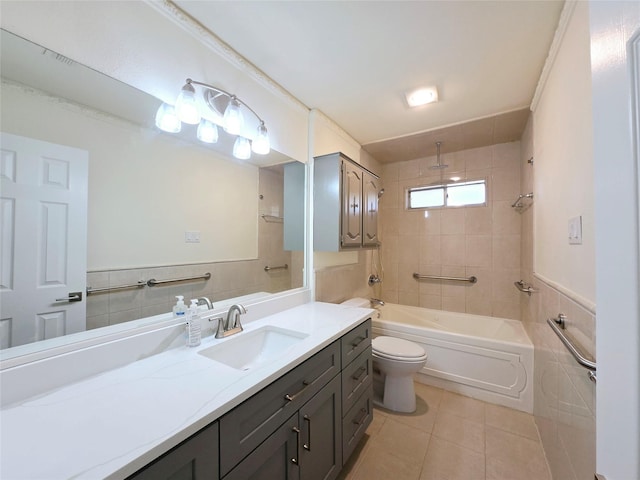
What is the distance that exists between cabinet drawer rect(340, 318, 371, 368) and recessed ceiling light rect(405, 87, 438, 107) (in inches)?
67.5

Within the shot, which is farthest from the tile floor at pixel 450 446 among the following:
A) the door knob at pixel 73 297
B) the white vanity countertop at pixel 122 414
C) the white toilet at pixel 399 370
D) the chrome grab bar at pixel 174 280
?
the door knob at pixel 73 297

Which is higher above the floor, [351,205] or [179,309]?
[351,205]

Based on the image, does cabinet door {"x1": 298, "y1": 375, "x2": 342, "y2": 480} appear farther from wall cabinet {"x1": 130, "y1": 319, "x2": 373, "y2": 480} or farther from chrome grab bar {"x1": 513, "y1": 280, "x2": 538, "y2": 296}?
chrome grab bar {"x1": 513, "y1": 280, "x2": 538, "y2": 296}

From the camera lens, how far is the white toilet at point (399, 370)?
190 centimetres

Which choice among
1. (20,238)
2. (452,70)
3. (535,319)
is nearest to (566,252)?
(535,319)

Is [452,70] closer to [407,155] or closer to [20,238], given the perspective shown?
[407,155]

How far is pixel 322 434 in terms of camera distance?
3.86ft

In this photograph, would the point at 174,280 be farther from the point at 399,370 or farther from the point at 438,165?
the point at 438,165

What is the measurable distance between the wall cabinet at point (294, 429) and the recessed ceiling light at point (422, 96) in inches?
68.3

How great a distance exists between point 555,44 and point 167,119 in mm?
2076

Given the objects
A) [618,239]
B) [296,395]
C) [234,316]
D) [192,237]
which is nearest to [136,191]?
[192,237]

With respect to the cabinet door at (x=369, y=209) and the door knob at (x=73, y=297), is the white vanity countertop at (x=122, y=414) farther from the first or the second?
the cabinet door at (x=369, y=209)

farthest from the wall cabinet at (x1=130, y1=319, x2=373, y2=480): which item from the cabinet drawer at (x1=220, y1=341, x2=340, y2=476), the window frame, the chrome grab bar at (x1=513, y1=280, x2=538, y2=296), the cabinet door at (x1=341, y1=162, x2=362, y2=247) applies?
the window frame

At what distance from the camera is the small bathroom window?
289 centimetres
